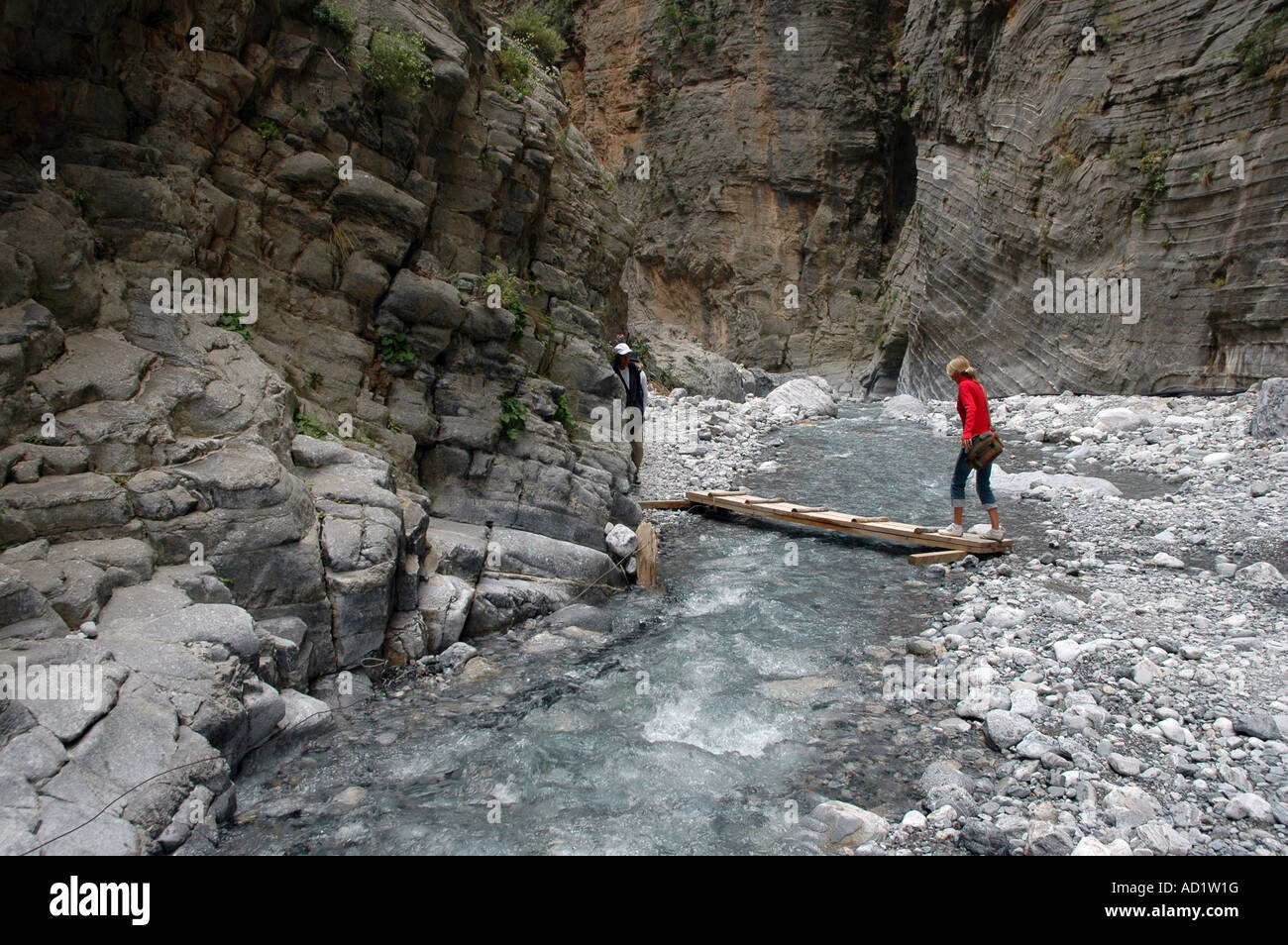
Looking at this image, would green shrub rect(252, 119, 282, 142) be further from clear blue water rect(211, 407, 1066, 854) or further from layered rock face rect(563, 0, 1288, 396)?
layered rock face rect(563, 0, 1288, 396)

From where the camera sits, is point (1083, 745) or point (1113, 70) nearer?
Answer: point (1083, 745)

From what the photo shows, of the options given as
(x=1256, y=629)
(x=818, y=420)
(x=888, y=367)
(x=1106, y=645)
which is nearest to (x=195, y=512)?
(x=1106, y=645)

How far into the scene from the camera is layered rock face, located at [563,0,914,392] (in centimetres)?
3459

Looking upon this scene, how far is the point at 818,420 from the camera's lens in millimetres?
21500

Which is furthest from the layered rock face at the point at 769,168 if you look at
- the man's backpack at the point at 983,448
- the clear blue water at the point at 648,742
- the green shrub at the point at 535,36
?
the clear blue water at the point at 648,742

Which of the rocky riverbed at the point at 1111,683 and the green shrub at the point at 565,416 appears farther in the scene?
the green shrub at the point at 565,416

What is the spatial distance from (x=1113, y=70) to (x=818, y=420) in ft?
34.7

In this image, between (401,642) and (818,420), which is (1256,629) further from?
(818,420)

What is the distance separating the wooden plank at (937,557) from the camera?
8961 mm

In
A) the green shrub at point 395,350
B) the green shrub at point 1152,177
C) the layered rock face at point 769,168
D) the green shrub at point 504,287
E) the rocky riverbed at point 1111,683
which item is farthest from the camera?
the layered rock face at point 769,168

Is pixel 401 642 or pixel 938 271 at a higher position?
pixel 938 271

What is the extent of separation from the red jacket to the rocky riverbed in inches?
60.9

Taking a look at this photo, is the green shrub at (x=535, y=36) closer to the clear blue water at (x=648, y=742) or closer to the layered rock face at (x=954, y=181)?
the clear blue water at (x=648, y=742)

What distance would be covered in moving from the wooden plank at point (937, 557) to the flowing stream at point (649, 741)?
0.20 m
